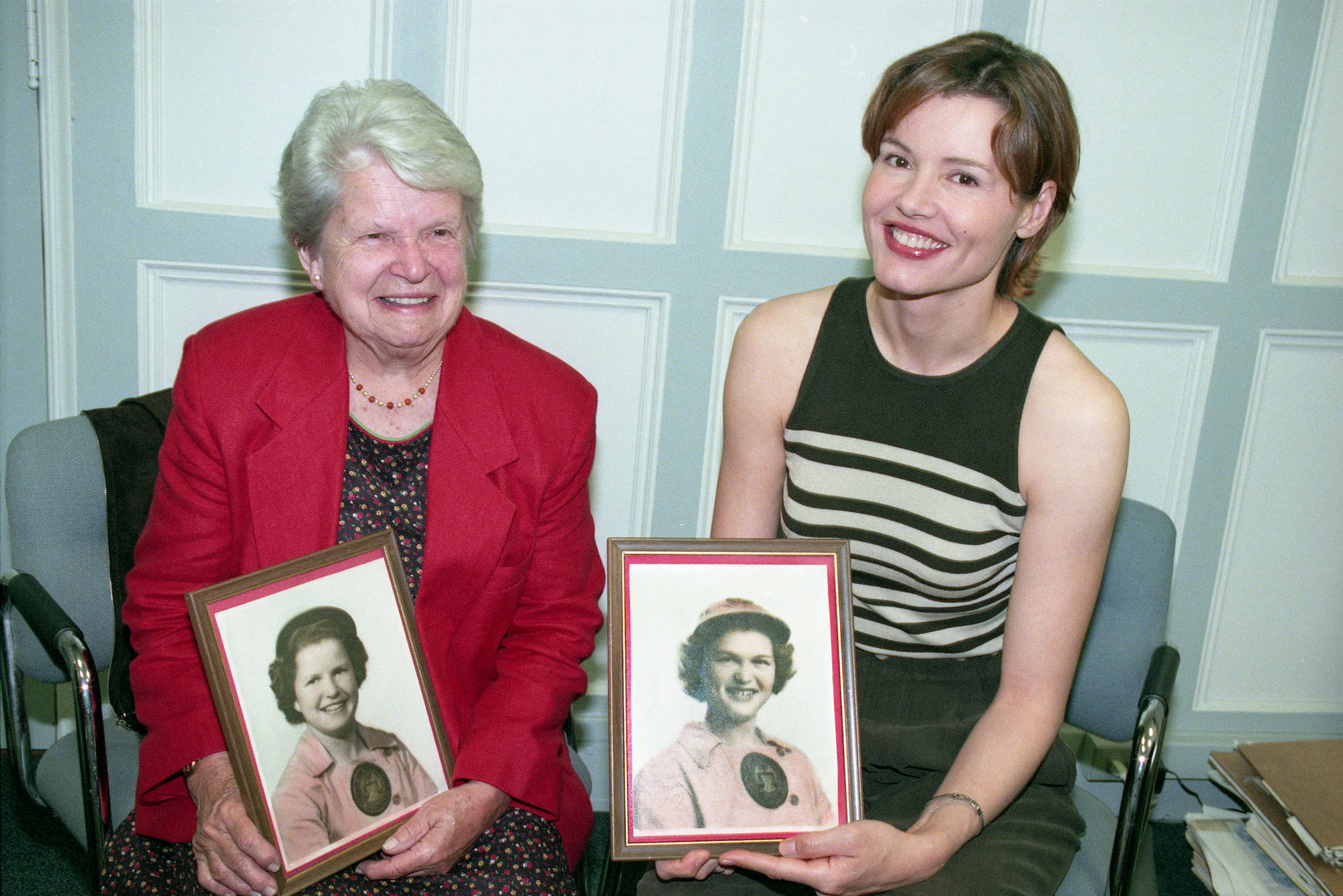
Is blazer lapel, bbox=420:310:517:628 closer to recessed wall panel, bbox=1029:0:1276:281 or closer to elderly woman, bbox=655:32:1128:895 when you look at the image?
elderly woman, bbox=655:32:1128:895

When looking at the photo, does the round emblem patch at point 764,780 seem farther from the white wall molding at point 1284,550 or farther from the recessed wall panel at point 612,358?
the white wall molding at point 1284,550

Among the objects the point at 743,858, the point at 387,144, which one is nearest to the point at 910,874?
the point at 743,858

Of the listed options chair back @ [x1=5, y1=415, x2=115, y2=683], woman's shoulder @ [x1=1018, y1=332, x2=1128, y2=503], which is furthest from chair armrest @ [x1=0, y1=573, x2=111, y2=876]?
woman's shoulder @ [x1=1018, y1=332, x2=1128, y2=503]

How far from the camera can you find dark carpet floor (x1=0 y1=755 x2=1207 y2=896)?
8.02 feet

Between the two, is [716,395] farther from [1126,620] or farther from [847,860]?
[847,860]

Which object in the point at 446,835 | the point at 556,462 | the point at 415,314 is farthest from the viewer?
the point at 556,462

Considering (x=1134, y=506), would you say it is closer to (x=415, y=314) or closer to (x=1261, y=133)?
(x=1261, y=133)

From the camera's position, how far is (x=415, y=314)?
1.73m

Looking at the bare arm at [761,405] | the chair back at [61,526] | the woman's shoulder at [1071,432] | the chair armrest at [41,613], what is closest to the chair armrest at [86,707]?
the chair armrest at [41,613]

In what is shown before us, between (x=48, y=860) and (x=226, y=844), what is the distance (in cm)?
142

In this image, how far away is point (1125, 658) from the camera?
6.57 feet

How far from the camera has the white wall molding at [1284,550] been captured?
2832 millimetres

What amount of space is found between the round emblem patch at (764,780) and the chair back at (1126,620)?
0.84 m

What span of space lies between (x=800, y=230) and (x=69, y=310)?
5.85ft
